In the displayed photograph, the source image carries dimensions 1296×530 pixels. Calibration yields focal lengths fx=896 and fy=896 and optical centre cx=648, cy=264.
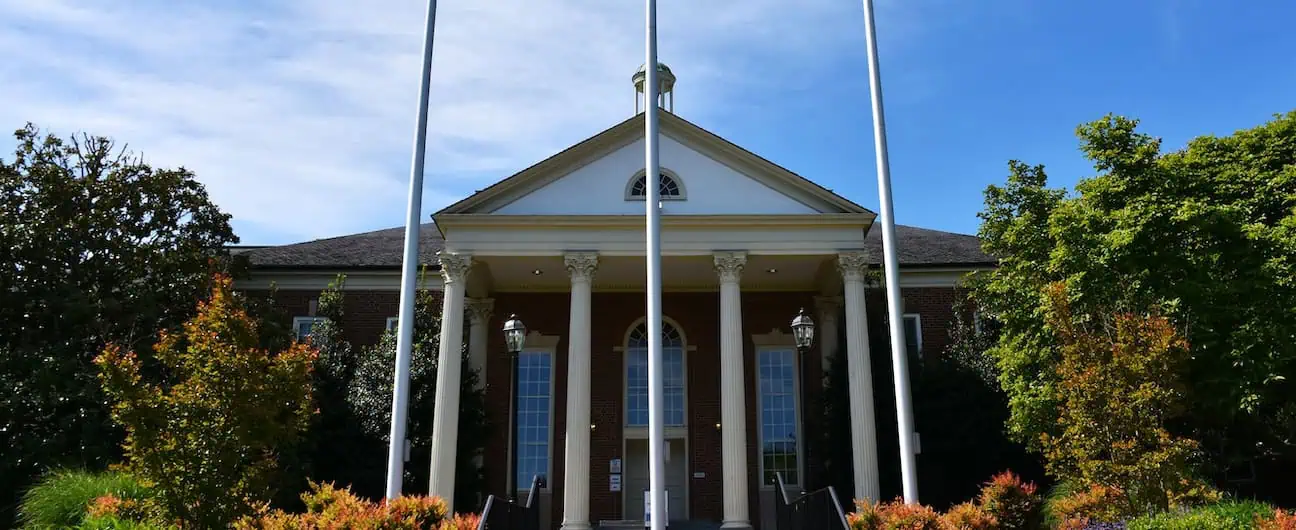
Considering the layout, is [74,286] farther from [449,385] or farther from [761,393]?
[761,393]

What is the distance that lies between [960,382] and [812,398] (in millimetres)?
4553

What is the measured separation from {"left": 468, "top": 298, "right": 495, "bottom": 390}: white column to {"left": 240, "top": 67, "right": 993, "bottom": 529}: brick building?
6cm

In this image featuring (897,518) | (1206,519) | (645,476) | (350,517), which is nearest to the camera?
(350,517)

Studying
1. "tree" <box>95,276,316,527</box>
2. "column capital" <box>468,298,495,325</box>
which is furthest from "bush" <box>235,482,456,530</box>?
"column capital" <box>468,298,495,325</box>

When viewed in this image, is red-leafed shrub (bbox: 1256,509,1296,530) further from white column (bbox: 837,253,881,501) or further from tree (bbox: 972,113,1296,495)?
white column (bbox: 837,253,881,501)

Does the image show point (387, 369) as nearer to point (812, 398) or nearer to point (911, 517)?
point (812, 398)

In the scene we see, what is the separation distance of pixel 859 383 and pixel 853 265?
3.17 metres

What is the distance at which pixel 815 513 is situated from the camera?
17688mm

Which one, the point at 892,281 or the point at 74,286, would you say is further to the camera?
the point at 74,286

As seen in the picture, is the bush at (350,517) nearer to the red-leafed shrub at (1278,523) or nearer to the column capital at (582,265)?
the column capital at (582,265)

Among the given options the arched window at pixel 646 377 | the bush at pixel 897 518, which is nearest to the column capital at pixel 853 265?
the arched window at pixel 646 377

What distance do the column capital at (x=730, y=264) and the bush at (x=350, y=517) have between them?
1140 cm

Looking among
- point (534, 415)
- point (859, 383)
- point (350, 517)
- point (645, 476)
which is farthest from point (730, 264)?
point (350, 517)

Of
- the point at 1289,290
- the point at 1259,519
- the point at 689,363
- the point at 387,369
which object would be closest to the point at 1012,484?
the point at 1259,519
